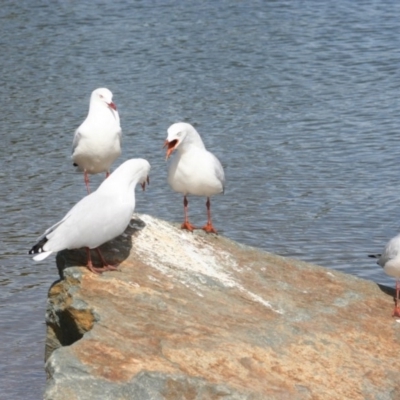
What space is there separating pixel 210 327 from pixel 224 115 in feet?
28.6

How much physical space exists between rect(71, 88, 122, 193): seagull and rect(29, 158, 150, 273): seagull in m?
1.69

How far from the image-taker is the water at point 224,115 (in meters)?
9.83

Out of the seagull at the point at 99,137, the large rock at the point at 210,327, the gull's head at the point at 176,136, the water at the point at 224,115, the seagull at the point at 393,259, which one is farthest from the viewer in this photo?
the water at the point at 224,115

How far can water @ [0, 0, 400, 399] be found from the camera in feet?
32.2

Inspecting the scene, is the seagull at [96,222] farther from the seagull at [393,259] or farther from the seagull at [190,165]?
the seagull at [393,259]

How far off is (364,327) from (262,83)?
382 inches

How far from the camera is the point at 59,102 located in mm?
15445

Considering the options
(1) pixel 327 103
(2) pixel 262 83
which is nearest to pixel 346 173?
(1) pixel 327 103

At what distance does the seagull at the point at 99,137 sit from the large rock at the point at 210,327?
1.11 meters

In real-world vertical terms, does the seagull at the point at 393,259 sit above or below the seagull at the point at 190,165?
below

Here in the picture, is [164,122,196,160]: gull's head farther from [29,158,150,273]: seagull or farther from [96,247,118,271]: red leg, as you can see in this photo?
[96,247,118,271]: red leg

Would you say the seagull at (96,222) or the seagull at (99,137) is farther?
the seagull at (99,137)

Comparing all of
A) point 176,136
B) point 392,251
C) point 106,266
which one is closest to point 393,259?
point 392,251

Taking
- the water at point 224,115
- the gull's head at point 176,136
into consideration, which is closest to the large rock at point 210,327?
the gull's head at point 176,136
